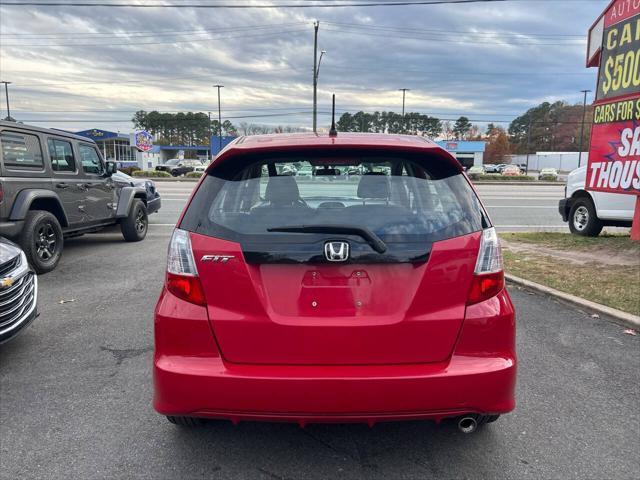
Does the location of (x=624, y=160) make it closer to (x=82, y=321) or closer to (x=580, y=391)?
(x=580, y=391)

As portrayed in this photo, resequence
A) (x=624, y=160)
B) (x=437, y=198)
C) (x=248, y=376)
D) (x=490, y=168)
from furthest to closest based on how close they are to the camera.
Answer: (x=490, y=168) → (x=624, y=160) → (x=437, y=198) → (x=248, y=376)

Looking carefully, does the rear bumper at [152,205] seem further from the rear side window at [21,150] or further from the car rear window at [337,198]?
the car rear window at [337,198]

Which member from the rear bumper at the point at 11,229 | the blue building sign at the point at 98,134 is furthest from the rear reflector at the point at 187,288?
the blue building sign at the point at 98,134

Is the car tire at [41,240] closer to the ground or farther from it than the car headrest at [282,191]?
closer to the ground

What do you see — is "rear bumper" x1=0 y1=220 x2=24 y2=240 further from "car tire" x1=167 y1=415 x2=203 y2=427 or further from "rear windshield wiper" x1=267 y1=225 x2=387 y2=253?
"rear windshield wiper" x1=267 y1=225 x2=387 y2=253

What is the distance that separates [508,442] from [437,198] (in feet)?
5.06

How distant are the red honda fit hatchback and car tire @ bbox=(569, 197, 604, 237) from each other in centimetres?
911

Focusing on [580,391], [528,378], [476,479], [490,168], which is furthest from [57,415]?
[490,168]

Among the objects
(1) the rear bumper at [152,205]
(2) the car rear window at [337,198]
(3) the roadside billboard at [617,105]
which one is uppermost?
(3) the roadside billboard at [617,105]

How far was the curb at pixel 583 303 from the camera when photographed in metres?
4.89

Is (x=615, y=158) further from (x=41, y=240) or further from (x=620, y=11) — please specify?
(x=41, y=240)

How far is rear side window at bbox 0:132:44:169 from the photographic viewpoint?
22.0 ft

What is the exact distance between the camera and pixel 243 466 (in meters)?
2.63

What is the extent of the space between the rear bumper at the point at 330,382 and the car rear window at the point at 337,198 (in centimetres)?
43
